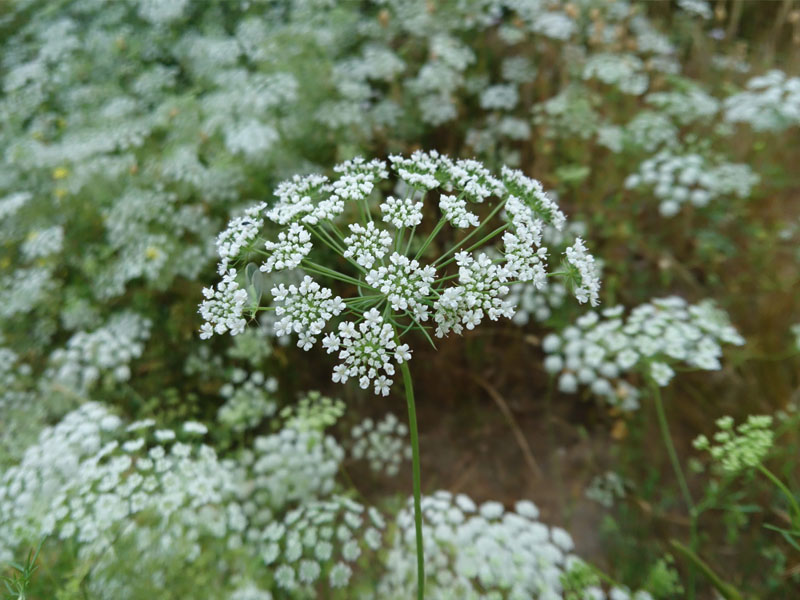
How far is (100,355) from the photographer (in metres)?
2.85

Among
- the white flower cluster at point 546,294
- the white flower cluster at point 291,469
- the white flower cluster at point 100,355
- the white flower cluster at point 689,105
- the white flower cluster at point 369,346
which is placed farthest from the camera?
the white flower cluster at point 689,105

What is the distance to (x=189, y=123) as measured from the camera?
334 centimetres

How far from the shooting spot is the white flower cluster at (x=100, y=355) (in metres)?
2.87

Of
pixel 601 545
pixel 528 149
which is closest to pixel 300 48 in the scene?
pixel 528 149

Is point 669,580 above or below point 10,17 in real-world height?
below

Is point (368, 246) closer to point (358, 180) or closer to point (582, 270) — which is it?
point (358, 180)

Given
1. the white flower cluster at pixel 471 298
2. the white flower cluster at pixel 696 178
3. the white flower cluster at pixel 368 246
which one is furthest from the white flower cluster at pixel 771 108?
the white flower cluster at pixel 368 246

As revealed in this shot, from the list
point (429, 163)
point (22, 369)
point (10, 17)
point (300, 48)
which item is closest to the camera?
point (429, 163)

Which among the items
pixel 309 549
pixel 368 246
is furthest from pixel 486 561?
pixel 368 246

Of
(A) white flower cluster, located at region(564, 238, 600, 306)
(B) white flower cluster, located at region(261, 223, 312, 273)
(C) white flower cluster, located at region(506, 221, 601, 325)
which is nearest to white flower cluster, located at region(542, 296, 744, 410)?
(C) white flower cluster, located at region(506, 221, 601, 325)

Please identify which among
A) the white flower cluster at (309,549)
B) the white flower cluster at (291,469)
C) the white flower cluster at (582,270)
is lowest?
the white flower cluster at (291,469)

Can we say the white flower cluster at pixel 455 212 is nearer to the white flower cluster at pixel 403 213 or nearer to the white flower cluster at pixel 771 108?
the white flower cluster at pixel 403 213

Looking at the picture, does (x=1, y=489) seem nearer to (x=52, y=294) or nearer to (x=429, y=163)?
(x=52, y=294)

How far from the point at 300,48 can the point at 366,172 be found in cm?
228
